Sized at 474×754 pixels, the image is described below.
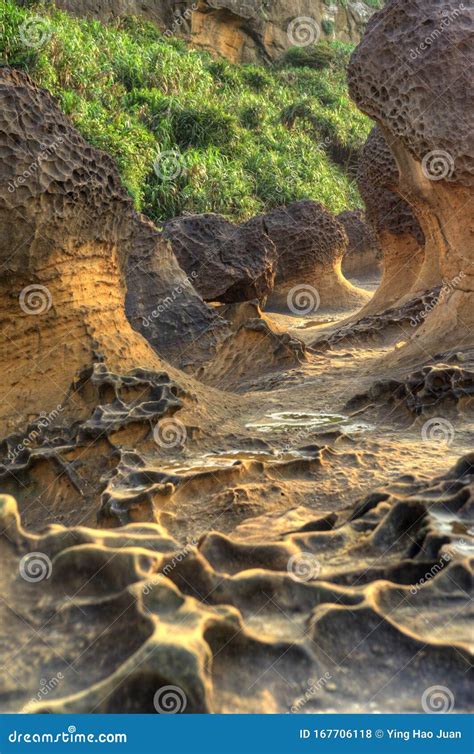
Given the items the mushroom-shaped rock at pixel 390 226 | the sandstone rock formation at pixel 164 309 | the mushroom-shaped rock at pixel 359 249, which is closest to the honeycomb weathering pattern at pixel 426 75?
the sandstone rock formation at pixel 164 309

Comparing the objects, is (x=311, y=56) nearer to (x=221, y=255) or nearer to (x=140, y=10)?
(x=140, y=10)

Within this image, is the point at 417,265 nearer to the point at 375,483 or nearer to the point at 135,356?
the point at 135,356

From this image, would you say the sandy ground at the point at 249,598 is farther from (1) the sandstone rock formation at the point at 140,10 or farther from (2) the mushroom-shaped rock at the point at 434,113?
(1) the sandstone rock formation at the point at 140,10

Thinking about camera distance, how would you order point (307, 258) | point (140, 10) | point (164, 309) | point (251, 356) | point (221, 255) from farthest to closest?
point (140, 10)
point (307, 258)
point (221, 255)
point (164, 309)
point (251, 356)

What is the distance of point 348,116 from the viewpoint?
2044cm

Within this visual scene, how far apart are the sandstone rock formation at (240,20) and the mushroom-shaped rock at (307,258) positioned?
33.5 ft

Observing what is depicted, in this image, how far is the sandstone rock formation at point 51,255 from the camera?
346 cm

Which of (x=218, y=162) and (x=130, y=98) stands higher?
(x=130, y=98)

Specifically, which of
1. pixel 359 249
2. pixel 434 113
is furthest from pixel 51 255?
pixel 359 249

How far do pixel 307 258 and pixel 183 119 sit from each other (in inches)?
230

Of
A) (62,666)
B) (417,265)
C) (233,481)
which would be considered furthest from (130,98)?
(62,666)

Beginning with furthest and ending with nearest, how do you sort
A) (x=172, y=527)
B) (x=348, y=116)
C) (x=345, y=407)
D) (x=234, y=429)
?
(x=348, y=116), (x=345, y=407), (x=234, y=429), (x=172, y=527)

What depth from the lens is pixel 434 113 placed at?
4273 millimetres

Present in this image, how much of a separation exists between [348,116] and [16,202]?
62.3 ft
